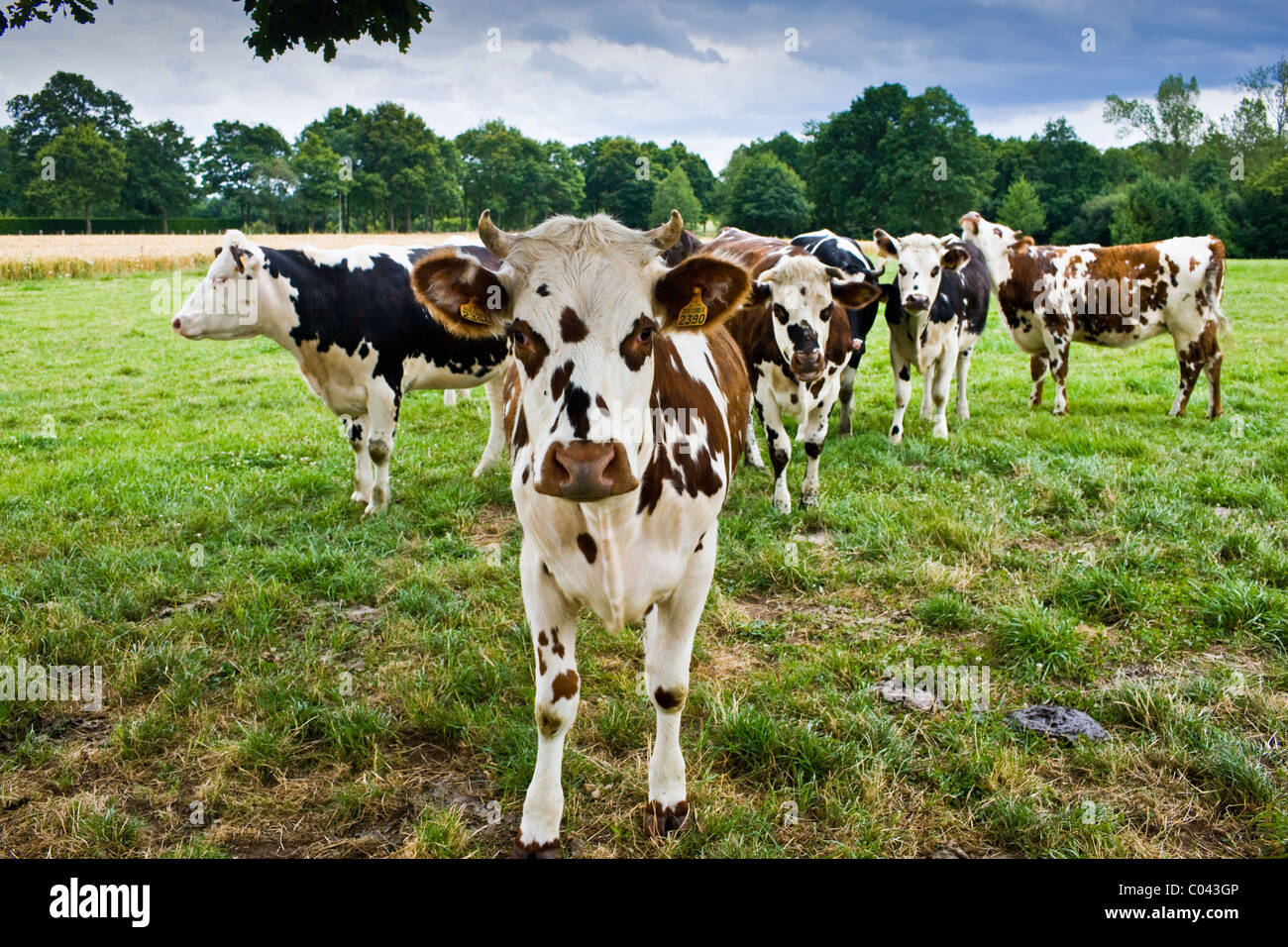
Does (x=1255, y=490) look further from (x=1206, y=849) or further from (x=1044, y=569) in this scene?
(x=1206, y=849)

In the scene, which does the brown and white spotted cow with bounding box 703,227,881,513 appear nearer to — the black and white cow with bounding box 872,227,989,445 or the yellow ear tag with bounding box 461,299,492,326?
the black and white cow with bounding box 872,227,989,445

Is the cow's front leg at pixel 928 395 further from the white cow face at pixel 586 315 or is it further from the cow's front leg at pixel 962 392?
the white cow face at pixel 586 315

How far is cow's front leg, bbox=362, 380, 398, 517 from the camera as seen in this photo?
6426 millimetres

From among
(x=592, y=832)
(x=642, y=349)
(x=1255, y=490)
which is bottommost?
(x=592, y=832)

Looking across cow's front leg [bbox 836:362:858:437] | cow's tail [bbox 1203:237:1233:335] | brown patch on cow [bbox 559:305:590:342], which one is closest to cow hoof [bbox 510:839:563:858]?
brown patch on cow [bbox 559:305:590:342]

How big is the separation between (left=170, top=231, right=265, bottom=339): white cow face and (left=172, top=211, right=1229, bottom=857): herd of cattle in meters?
0.02

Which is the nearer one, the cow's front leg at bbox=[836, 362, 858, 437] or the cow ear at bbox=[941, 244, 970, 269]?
the cow ear at bbox=[941, 244, 970, 269]

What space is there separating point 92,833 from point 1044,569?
5.16m

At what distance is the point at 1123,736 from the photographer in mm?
3402

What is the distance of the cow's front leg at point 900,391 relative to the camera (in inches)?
319

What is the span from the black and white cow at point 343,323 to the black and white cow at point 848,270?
10.2 feet

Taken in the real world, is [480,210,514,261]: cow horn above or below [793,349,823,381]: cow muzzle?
above

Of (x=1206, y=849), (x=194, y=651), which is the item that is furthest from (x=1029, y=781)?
(x=194, y=651)

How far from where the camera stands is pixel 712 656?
13.8 ft
